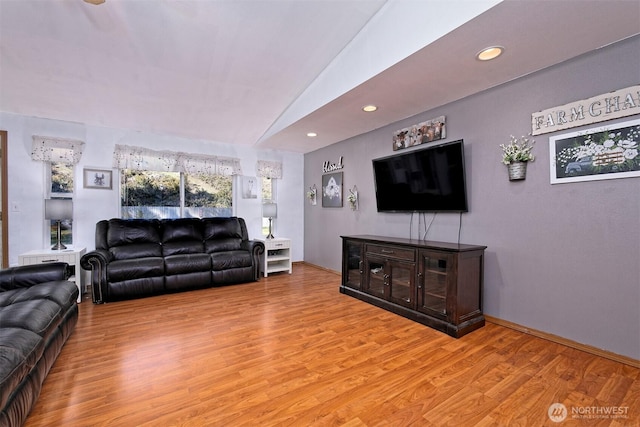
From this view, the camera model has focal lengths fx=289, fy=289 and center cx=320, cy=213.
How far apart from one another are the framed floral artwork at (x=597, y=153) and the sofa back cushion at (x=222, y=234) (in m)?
4.09

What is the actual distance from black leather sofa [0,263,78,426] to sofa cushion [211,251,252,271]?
5.49 feet

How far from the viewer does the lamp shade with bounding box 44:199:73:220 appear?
11.9ft

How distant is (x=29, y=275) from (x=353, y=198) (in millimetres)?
3758

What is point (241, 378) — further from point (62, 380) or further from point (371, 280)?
point (371, 280)

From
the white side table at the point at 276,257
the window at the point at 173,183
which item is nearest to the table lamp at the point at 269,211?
the white side table at the point at 276,257

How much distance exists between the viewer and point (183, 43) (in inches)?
104

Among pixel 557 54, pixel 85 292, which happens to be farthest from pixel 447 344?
pixel 85 292

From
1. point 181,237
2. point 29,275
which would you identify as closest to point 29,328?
point 29,275

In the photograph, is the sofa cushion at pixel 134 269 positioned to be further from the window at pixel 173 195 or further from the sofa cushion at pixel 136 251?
the window at pixel 173 195

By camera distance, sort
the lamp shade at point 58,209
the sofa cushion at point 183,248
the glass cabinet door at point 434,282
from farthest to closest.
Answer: the sofa cushion at point 183,248
the lamp shade at point 58,209
the glass cabinet door at point 434,282

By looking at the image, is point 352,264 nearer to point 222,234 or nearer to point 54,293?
point 222,234

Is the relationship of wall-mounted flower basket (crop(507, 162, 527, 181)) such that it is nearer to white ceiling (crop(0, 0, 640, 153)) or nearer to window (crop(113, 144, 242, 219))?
white ceiling (crop(0, 0, 640, 153))

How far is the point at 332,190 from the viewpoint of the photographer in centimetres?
513

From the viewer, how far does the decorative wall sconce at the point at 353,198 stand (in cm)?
457
